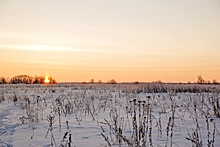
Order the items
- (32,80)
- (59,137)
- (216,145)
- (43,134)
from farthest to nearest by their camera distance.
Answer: (32,80), (43,134), (59,137), (216,145)

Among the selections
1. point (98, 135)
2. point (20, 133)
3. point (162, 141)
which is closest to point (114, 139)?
point (98, 135)

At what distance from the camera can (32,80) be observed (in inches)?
2749

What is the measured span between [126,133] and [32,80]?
68.0m

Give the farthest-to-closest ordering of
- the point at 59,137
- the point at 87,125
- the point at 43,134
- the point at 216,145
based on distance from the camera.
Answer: the point at 87,125 < the point at 43,134 < the point at 59,137 < the point at 216,145

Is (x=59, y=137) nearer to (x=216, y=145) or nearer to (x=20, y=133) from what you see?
(x=20, y=133)

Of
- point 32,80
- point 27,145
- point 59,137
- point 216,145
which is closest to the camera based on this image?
point 216,145

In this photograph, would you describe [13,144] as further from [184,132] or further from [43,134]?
[184,132]

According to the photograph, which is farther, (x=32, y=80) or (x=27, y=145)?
(x=32, y=80)

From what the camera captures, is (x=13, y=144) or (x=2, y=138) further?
(x=2, y=138)

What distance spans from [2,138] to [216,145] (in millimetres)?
4262

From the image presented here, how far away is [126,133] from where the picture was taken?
215 inches

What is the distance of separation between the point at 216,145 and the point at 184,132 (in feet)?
3.67

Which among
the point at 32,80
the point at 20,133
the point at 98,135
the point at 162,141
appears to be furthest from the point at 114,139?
the point at 32,80

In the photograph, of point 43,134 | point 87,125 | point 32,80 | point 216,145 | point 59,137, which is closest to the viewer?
point 216,145
